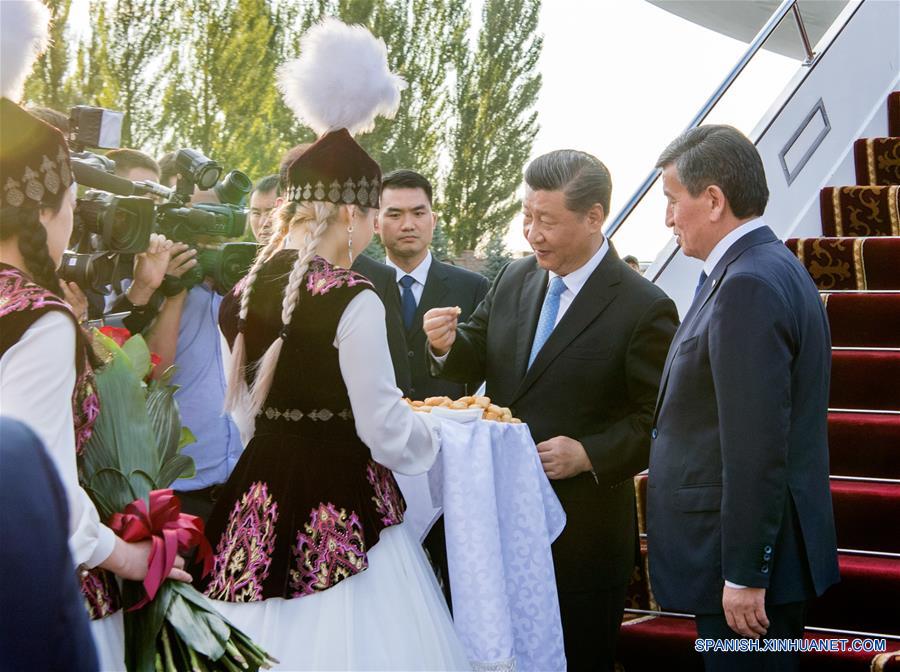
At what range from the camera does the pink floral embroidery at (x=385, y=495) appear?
255cm

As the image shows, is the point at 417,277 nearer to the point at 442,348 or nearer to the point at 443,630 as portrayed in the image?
the point at 442,348

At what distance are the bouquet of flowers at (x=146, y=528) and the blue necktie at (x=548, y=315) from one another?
1514 millimetres

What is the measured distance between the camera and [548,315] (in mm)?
3152

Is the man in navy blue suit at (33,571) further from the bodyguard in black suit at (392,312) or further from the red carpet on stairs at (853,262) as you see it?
the red carpet on stairs at (853,262)

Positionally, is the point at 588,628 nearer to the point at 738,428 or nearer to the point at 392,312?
the point at 738,428

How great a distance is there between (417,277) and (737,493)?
8.16 ft

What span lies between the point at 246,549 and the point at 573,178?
140 centimetres

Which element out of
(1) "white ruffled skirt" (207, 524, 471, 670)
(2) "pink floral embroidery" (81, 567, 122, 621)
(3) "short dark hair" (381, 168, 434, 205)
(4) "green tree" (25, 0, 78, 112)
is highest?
(4) "green tree" (25, 0, 78, 112)

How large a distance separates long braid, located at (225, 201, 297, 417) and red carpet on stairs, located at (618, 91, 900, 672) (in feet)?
5.80

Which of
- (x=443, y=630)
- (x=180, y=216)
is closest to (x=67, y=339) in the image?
(x=443, y=630)

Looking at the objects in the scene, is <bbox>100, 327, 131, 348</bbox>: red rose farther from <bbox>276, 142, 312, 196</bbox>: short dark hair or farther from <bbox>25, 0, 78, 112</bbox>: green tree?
<bbox>25, 0, 78, 112</bbox>: green tree

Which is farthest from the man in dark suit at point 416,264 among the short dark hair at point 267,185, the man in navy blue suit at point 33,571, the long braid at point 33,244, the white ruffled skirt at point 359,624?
the man in navy blue suit at point 33,571

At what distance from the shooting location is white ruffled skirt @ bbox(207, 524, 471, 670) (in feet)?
7.82

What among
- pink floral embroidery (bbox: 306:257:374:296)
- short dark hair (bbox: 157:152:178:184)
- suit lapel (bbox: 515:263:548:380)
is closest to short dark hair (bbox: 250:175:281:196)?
short dark hair (bbox: 157:152:178:184)
